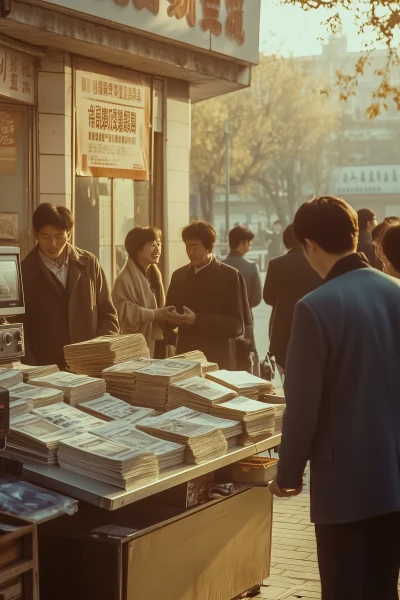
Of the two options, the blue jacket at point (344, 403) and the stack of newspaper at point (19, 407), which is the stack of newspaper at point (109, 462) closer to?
the stack of newspaper at point (19, 407)

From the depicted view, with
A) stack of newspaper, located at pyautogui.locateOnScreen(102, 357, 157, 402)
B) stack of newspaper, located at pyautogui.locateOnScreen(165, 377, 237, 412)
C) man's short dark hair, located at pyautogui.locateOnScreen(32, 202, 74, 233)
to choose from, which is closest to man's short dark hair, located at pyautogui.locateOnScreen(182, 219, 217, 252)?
man's short dark hair, located at pyautogui.locateOnScreen(32, 202, 74, 233)

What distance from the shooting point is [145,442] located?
491 centimetres

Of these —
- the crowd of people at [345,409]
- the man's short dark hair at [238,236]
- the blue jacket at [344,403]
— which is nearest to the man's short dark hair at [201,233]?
the man's short dark hair at [238,236]

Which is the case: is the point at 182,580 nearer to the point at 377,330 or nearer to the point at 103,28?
the point at 377,330

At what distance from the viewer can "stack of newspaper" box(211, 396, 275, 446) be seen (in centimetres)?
541

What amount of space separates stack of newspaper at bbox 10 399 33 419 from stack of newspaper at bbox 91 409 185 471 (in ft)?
1.00

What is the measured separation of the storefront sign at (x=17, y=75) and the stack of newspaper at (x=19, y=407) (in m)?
5.42

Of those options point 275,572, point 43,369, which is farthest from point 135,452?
point 275,572

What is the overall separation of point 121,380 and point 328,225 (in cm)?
194

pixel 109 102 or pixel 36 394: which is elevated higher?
pixel 109 102

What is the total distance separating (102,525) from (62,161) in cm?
623

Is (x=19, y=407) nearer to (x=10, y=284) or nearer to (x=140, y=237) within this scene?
(x=10, y=284)

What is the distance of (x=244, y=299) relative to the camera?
27.1ft

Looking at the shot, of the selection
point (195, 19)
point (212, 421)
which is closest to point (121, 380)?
point (212, 421)
